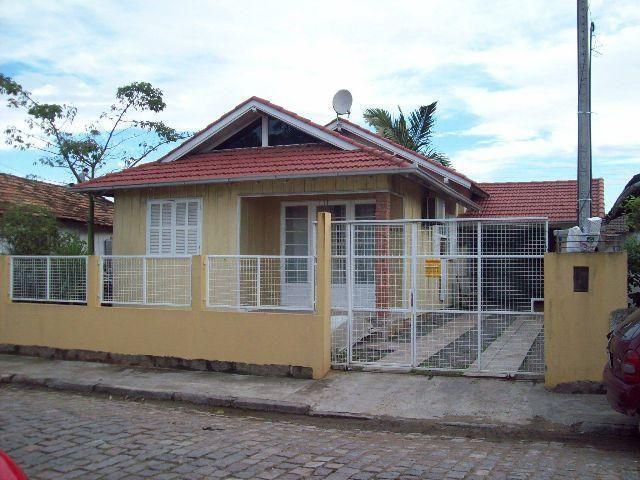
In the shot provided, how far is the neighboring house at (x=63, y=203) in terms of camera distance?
18.6 meters

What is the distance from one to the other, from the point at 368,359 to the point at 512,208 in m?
11.7

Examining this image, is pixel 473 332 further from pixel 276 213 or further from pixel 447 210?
pixel 447 210

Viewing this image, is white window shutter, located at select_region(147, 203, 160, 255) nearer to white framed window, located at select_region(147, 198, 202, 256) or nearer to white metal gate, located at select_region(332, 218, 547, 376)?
white framed window, located at select_region(147, 198, 202, 256)

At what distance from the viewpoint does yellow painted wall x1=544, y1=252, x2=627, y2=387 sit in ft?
24.3

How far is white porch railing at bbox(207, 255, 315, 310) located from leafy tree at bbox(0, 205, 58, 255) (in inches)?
268

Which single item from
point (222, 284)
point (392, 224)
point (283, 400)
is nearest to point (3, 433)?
point (283, 400)

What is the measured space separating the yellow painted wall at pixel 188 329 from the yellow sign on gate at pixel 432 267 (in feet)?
4.51

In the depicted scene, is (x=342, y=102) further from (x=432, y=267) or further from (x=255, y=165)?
(x=432, y=267)

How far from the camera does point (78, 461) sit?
5488mm

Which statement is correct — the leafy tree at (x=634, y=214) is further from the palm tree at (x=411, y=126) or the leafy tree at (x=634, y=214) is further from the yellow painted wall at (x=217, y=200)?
the palm tree at (x=411, y=126)

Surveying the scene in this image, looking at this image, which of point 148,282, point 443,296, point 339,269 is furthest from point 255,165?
point 443,296

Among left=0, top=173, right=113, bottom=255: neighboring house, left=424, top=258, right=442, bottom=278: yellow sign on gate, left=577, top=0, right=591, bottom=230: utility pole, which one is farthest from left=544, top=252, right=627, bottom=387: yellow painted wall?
left=0, top=173, right=113, bottom=255: neighboring house

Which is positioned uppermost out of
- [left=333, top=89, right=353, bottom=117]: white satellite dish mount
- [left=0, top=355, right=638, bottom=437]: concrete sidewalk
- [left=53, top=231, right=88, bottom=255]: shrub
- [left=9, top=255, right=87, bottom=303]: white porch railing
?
[left=333, top=89, right=353, bottom=117]: white satellite dish mount

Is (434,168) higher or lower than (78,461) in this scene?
higher
